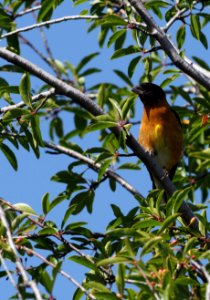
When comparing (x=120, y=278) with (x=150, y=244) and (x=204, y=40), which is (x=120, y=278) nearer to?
(x=150, y=244)

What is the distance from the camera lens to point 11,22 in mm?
5836

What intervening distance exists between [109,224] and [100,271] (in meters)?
0.80

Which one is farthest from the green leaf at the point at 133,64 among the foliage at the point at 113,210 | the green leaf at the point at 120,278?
the green leaf at the point at 120,278

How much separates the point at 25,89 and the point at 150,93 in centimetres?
382

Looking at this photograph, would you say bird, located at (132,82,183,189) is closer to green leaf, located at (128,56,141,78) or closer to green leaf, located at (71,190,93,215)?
green leaf, located at (128,56,141,78)

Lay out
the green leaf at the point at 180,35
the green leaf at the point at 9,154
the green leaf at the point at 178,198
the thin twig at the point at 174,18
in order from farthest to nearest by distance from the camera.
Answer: the green leaf at the point at 180,35 < the green leaf at the point at 9,154 < the thin twig at the point at 174,18 < the green leaf at the point at 178,198

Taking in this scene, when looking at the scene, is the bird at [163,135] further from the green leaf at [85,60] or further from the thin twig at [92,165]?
the thin twig at [92,165]

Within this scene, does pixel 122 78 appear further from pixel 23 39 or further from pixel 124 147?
pixel 124 147

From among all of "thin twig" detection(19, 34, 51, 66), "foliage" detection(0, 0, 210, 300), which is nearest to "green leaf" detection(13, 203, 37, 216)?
"foliage" detection(0, 0, 210, 300)

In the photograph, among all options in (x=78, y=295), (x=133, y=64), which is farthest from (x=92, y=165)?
(x=78, y=295)

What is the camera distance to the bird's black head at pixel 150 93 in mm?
8781

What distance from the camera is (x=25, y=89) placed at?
5.18m

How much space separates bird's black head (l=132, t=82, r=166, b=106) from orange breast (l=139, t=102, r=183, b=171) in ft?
0.98

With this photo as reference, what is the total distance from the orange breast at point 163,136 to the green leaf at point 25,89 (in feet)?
11.1
